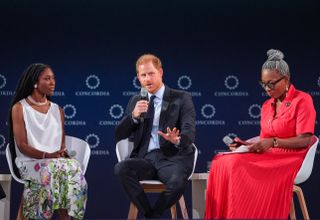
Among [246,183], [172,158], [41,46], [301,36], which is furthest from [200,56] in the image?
[246,183]

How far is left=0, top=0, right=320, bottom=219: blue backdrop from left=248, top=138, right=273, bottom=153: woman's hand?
2212 mm

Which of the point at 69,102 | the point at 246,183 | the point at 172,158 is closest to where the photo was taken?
the point at 246,183

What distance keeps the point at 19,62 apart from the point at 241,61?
2501 mm

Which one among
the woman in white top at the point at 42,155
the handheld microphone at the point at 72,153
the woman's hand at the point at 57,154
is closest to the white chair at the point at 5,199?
the woman in white top at the point at 42,155

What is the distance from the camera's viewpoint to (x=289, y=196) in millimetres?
4656

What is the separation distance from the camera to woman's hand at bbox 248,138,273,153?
477cm

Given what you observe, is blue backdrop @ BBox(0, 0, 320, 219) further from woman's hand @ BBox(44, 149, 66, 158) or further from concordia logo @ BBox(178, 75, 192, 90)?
woman's hand @ BBox(44, 149, 66, 158)

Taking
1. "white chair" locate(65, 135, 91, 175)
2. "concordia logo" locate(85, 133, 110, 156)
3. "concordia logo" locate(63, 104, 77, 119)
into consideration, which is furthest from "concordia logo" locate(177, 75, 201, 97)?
"white chair" locate(65, 135, 91, 175)

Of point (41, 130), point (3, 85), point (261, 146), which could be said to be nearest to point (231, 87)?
point (261, 146)

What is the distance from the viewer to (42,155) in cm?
527

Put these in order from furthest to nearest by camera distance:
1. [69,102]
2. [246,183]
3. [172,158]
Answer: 1. [69,102]
2. [172,158]
3. [246,183]

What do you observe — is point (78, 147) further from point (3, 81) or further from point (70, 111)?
point (3, 81)

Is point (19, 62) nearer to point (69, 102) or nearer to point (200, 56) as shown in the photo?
point (69, 102)

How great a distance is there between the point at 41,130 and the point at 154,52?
203 centimetres
